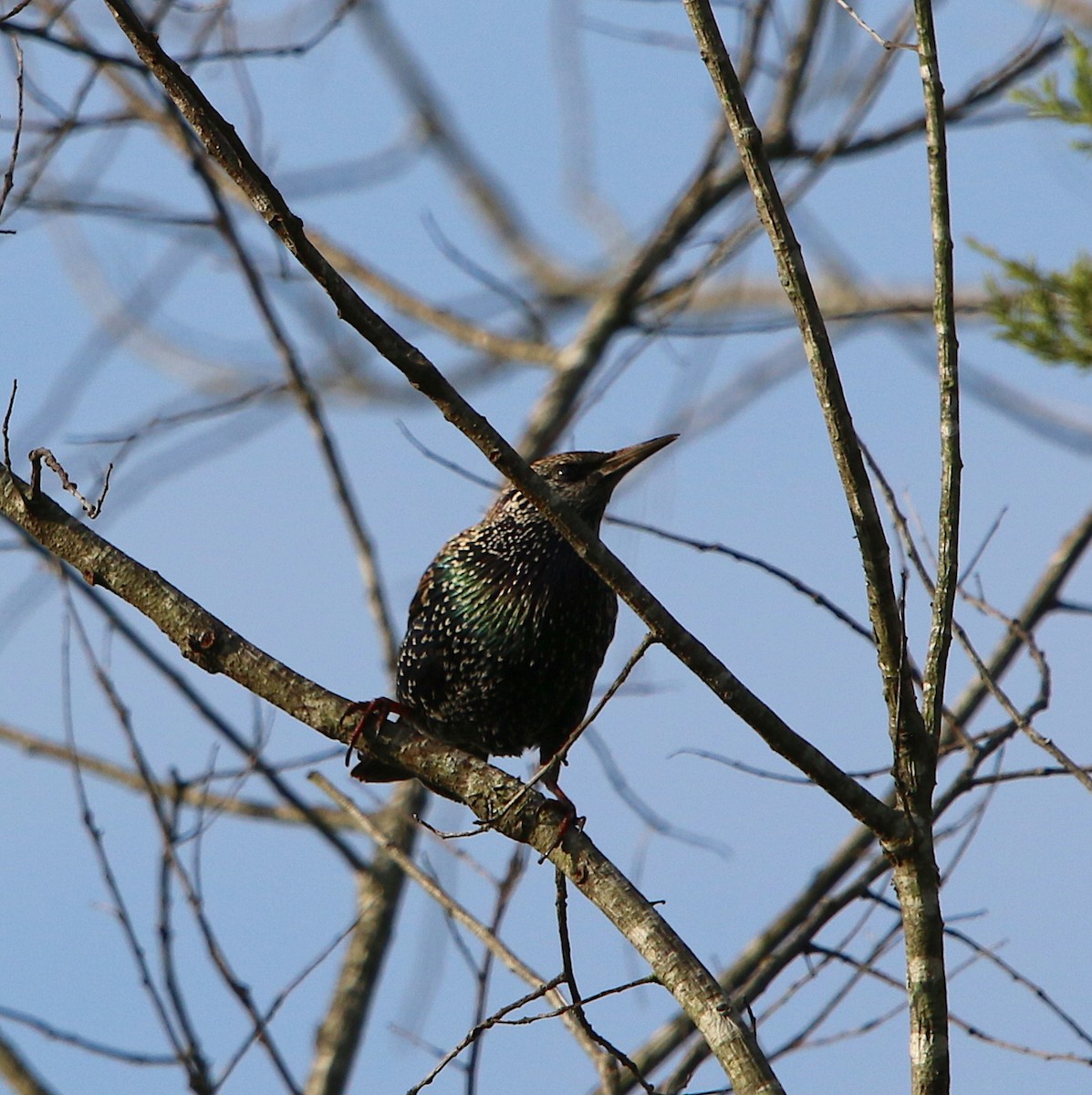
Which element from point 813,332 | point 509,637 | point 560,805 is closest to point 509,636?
point 509,637

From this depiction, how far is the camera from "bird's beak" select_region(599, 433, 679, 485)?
4.21 meters

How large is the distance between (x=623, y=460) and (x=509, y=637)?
65cm

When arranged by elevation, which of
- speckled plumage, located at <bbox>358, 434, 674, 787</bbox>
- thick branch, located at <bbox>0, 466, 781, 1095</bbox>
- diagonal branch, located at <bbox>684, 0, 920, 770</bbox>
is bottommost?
thick branch, located at <bbox>0, 466, 781, 1095</bbox>

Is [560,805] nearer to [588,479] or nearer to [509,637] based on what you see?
[509,637]

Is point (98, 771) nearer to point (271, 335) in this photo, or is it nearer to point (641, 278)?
point (271, 335)

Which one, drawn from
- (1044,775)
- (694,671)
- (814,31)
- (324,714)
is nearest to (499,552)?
(324,714)

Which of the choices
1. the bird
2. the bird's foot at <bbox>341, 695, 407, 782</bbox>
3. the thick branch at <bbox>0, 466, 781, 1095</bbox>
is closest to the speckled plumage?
the bird

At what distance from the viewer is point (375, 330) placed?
2143 millimetres

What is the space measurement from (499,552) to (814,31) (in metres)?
2.60

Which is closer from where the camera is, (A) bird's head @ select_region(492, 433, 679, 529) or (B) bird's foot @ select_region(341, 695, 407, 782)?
(B) bird's foot @ select_region(341, 695, 407, 782)

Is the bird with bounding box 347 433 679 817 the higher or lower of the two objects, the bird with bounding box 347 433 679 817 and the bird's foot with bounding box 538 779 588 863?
the higher

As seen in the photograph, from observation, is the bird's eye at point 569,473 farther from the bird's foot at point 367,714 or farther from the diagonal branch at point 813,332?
the diagonal branch at point 813,332

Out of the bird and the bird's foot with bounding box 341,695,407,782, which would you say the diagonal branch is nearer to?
the bird's foot with bounding box 341,695,407,782

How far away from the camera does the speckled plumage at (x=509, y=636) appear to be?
395 centimetres
